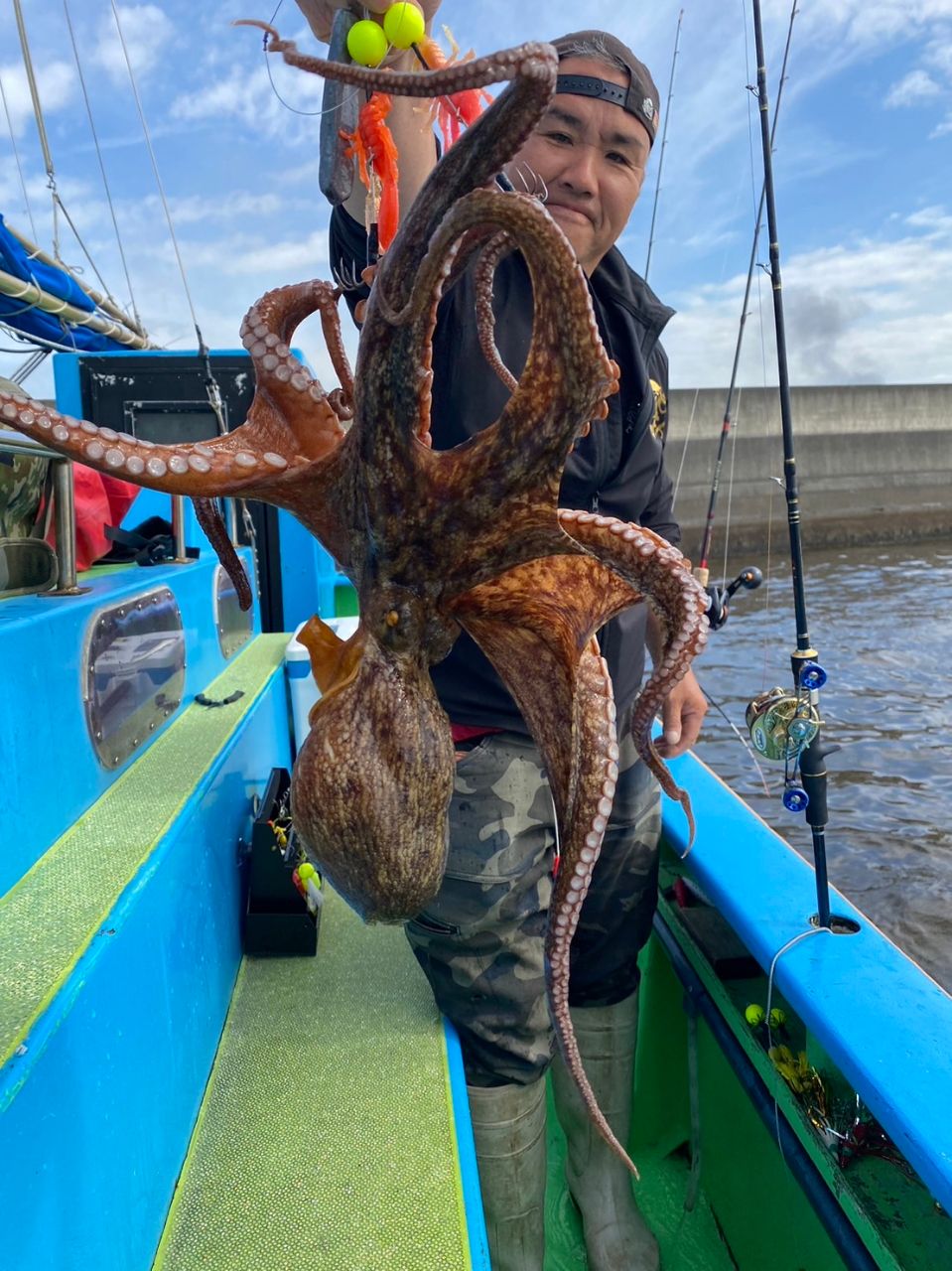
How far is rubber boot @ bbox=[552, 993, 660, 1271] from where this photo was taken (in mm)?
2914

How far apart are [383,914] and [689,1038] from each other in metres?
2.45

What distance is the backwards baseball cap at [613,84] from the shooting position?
2.00 meters

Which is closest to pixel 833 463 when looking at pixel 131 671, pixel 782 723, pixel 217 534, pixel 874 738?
pixel 874 738

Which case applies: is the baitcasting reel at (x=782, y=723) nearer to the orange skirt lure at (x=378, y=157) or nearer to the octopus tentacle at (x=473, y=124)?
the orange skirt lure at (x=378, y=157)

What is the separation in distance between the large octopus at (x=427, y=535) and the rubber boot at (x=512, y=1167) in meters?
1.38

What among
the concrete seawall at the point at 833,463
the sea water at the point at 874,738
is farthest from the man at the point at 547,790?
the concrete seawall at the point at 833,463

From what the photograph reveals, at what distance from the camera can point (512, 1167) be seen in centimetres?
256

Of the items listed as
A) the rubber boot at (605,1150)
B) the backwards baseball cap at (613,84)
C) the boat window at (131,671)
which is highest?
the backwards baseball cap at (613,84)

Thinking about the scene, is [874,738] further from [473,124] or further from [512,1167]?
[473,124]

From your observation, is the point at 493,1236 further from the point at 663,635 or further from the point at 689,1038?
the point at 663,635

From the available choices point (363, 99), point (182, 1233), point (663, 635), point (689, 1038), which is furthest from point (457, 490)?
point (689, 1038)

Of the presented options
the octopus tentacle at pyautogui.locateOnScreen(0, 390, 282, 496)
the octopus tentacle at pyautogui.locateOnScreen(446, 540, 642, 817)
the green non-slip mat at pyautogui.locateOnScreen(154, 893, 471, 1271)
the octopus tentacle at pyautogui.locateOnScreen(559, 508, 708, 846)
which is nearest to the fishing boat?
the green non-slip mat at pyautogui.locateOnScreen(154, 893, 471, 1271)

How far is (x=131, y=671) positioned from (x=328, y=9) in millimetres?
1833

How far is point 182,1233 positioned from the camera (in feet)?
6.18
